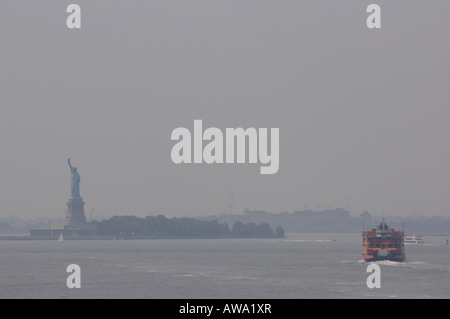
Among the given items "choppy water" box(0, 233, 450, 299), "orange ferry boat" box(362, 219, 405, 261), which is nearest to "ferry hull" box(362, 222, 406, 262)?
"orange ferry boat" box(362, 219, 405, 261)

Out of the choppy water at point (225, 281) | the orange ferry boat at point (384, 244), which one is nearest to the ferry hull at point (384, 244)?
the orange ferry boat at point (384, 244)

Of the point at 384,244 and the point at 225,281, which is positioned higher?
the point at 384,244

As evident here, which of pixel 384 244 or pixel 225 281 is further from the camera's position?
pixel 384 244

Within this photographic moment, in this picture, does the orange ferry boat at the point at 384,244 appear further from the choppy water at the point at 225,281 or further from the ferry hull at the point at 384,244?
the choppy water at the point at 225,281

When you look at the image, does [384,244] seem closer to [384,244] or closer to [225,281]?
[384,244]

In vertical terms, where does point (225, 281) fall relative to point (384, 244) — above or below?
below

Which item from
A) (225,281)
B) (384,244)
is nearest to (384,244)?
(384,244)

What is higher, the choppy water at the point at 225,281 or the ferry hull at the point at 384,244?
the ferry hull at the point at 384,244

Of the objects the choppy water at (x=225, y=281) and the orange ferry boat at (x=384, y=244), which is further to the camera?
the orange ferry boat at (x=384, y=244)
